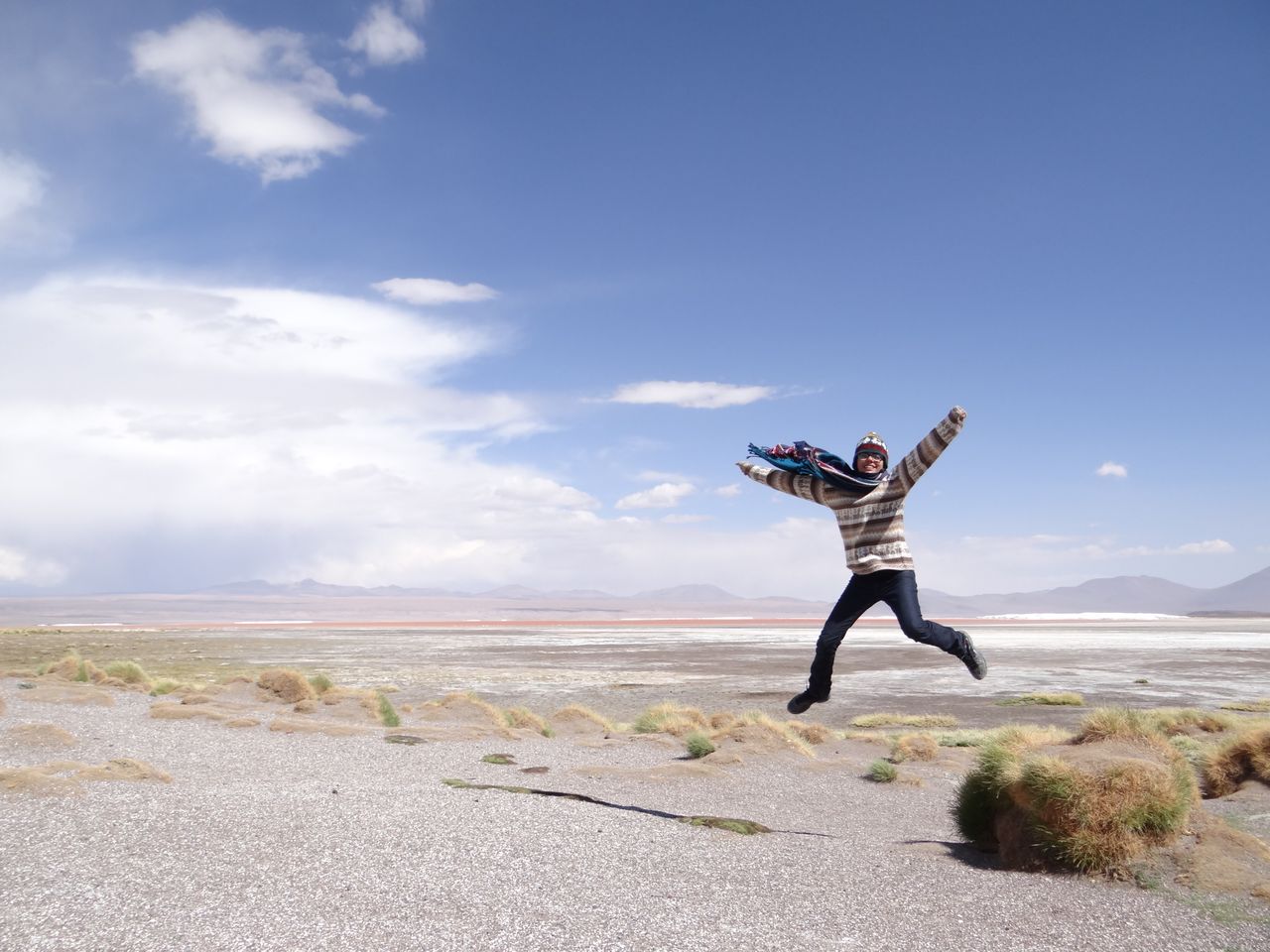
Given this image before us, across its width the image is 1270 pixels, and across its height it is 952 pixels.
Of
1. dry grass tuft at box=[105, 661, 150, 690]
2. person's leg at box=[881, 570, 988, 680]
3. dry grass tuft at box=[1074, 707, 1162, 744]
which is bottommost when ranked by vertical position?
dry grass tuft at box=[105, 661, 150, 690]

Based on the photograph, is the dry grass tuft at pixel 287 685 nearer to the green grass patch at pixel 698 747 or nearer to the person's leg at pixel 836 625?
the green grass patch at pixel 698 747

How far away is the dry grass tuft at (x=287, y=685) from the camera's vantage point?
18.3 metres

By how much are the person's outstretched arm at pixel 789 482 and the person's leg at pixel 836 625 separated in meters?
0.67

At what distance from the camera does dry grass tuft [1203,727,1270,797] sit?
9.82 meters

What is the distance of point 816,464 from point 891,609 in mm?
1151

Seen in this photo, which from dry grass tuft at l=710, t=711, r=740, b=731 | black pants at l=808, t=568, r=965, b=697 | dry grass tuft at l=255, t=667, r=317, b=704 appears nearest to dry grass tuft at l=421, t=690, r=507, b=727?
dry grass tuft at l=255, t=667, r=317, b=704

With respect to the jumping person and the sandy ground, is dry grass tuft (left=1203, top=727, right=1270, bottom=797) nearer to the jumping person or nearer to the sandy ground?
the sandy ground

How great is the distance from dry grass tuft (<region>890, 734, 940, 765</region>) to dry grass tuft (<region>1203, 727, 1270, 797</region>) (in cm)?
396

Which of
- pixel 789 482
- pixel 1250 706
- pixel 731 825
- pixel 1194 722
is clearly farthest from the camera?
pixel 1250 706

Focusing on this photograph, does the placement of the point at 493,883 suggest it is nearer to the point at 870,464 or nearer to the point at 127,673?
the point at 870,464

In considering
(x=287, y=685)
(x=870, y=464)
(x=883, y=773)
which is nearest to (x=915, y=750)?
(x=883, y=773)

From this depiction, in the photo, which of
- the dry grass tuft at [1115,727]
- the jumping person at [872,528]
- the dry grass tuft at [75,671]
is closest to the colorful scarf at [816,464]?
the jumping person at [872,528]

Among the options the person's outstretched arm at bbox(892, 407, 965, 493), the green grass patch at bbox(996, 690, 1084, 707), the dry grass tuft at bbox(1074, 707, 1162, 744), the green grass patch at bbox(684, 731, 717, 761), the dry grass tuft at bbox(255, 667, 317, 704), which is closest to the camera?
the person's outstretched arm at bbox(892, 407, 965, 493)

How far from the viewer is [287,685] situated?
61.5 ft
